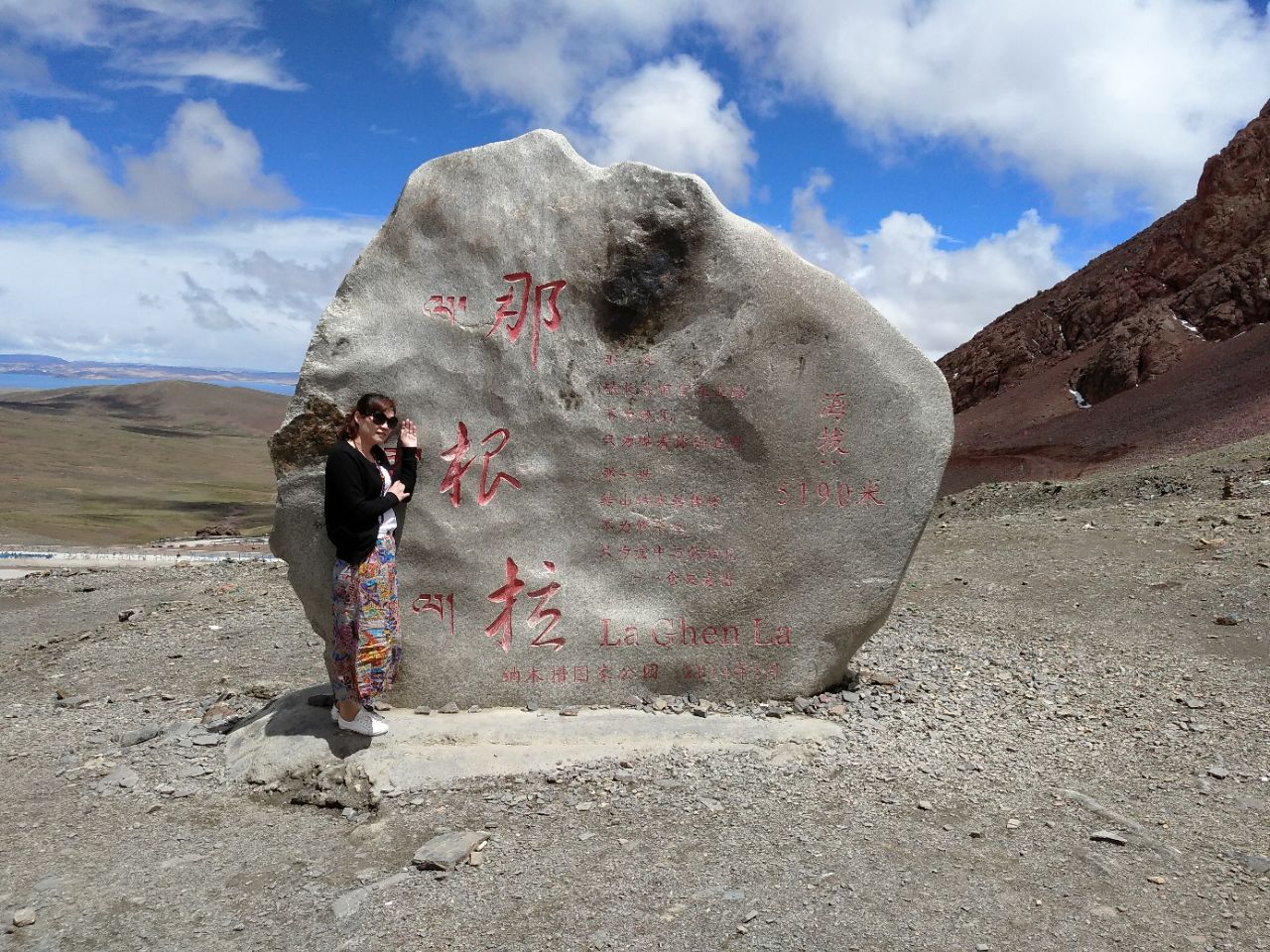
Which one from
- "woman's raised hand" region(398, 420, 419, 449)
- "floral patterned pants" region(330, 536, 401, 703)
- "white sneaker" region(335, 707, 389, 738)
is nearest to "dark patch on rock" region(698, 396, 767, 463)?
"woman's raised hand" region(398, 420, 419, 449)

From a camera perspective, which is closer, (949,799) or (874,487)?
(949,799)

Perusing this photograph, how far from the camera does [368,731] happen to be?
5.90 m

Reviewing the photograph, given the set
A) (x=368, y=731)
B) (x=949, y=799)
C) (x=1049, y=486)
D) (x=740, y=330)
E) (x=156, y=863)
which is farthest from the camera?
(x=1049, y=486)

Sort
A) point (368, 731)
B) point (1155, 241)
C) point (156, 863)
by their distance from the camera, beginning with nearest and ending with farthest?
point (156, 863) < point (368, 731) < point (1155, 241)

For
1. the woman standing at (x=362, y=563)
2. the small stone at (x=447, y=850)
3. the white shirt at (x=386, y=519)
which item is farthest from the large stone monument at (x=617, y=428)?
the small stone at (x=447, y=850)

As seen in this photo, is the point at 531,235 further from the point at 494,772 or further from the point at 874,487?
the point at 494,772

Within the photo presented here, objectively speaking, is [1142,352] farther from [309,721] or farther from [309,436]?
[309,721]

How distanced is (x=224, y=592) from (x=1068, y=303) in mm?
27534

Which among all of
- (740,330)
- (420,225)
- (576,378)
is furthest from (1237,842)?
(420,225)

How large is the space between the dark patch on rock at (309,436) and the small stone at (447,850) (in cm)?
248

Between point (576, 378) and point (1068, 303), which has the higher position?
point (1068, 303)

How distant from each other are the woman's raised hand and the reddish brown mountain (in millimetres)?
16790

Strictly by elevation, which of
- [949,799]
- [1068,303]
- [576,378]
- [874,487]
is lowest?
[949,799]

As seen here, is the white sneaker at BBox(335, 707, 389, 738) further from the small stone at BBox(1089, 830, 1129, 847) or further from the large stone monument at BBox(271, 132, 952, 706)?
the small stone at BBox(1089, 830, 1129, 847)
